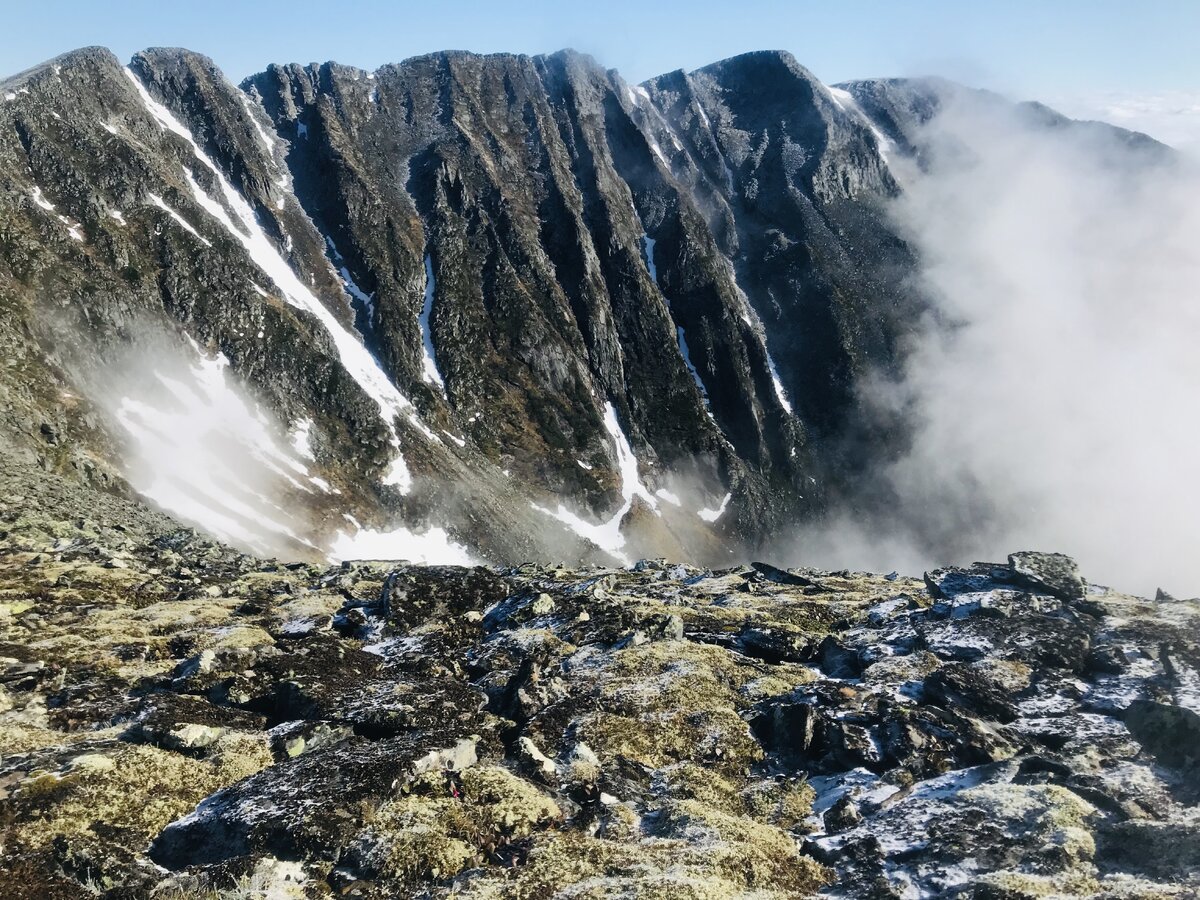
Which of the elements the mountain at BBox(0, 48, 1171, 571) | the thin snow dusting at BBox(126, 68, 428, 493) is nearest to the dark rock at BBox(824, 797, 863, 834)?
the mountain at BBox(0, 48, 1171, 571)

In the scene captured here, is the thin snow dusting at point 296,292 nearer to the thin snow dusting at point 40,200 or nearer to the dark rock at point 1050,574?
the thin snow dusting at point 40,200

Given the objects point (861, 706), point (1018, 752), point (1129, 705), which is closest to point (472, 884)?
point (861, 706)

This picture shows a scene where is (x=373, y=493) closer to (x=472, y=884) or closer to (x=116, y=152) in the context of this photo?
(x=116, y=152)

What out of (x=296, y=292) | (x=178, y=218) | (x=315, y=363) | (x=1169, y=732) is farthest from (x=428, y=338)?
(x=1169, y=732)

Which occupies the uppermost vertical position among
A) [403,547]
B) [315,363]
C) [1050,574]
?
[315,363]

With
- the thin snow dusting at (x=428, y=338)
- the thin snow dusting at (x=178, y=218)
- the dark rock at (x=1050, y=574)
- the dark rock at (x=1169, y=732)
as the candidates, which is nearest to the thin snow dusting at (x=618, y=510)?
the thin snow dusting at (x=428, y=338)

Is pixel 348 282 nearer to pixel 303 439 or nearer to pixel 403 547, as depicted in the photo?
pixel 303 439
